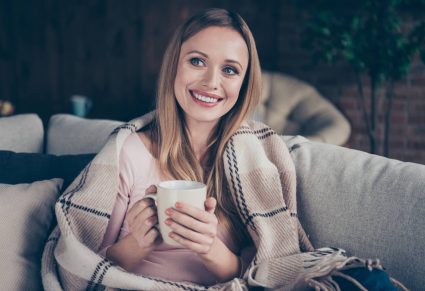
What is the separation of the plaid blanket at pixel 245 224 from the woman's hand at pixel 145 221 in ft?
0.58

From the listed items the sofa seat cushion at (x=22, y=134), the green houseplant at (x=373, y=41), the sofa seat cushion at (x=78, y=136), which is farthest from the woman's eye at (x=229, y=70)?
the green houseplant at (x=373, y=41)

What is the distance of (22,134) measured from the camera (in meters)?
1.82

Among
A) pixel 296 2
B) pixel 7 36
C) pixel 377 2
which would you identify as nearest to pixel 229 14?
pixel 377 2

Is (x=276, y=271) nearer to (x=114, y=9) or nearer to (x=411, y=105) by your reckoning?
(x=411, y=105)

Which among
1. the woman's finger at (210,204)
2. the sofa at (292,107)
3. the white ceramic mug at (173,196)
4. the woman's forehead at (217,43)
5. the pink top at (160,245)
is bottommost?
the sofa at (292,107)

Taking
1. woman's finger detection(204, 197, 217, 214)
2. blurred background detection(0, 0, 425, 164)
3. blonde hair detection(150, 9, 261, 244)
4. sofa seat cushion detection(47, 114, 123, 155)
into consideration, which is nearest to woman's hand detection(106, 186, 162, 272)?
woman's finger detection(204, 197, 217, 214)

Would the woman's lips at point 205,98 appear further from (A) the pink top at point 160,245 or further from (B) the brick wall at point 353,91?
(B) the brick wall at point 353,91

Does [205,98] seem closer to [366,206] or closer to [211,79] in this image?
[211,79]

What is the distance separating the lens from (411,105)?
11.0 ft

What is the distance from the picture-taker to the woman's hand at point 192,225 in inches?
38.5

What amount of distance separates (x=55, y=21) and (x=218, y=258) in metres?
3.11

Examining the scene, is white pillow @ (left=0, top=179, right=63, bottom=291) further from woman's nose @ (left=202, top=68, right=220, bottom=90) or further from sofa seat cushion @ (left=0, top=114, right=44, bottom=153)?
woman's nose @ (left=202, top=68, right=220, bottom=90)

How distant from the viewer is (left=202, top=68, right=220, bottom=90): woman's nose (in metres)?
1.36

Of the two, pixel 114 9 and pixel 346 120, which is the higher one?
pixel 114 9
